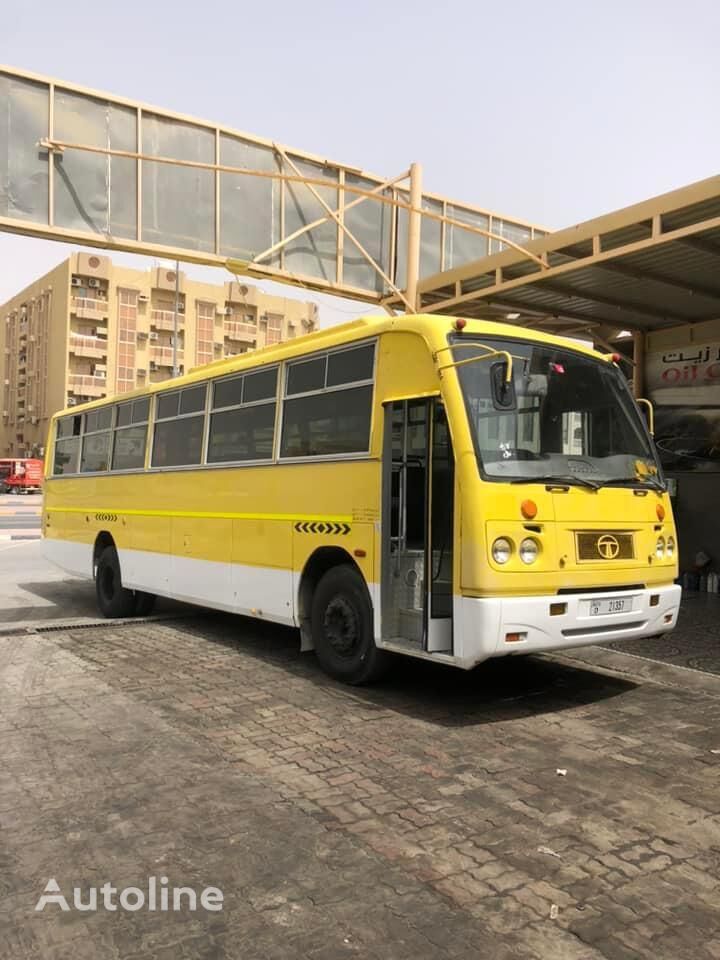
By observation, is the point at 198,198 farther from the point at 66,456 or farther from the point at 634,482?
the point at 634,482

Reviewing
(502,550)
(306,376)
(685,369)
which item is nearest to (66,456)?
(306,376)

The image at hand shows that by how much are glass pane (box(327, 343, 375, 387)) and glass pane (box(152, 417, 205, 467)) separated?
2.56 metres

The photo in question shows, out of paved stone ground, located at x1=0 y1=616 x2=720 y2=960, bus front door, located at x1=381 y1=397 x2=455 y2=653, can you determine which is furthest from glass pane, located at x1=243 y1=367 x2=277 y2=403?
paved stone ground, located at x1=0 y1=616 x2=720 y2=960

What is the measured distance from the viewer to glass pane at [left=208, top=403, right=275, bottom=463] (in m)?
8.18

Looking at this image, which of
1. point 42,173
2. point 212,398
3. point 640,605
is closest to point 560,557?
point 640,605

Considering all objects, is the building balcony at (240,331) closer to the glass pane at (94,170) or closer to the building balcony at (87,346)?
the building balcony at (87,346)

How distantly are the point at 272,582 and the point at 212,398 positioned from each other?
2468 millimetres

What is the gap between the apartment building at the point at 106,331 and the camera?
249 ft

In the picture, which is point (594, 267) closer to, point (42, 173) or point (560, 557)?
point (560, 557)

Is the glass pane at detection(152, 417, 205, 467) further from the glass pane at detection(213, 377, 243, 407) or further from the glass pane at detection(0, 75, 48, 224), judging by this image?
the glass pane at detection(0, 75, 48, 224)

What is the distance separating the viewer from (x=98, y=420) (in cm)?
1205

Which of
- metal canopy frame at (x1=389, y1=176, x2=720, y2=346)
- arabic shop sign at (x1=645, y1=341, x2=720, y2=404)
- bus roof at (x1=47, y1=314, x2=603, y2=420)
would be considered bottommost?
bus roof at (x1=47, y1=314, x2=603, y2=420)

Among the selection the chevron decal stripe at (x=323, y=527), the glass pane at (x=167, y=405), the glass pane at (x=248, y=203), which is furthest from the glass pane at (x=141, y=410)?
the chevron decal stripe at (x=323, y=527)

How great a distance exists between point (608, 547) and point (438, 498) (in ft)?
4.39
